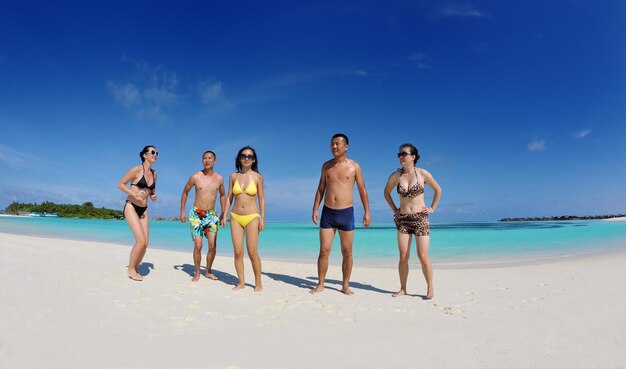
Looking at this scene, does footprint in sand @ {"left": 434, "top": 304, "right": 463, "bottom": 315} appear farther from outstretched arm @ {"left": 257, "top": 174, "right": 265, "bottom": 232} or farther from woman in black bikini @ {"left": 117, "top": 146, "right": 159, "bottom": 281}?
woman in black bikini @ {"left": 117, "top": 146, "right": 159, "bottom": 281}

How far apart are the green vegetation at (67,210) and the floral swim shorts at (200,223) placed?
344ft

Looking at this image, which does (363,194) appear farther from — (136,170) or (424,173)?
(136,170)

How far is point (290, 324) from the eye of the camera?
3793 millimetres

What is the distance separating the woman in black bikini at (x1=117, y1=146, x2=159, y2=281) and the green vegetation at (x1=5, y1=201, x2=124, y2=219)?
344 ft

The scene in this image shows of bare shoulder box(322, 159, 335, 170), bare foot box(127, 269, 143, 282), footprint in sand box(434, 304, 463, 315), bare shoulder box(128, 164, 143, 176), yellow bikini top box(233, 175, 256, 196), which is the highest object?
bare shoulder box(322, 159, 335, 170)

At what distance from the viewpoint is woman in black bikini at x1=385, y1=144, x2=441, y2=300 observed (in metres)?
5.36

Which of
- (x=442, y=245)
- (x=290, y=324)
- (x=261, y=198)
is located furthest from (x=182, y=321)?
(x=442, y=245)

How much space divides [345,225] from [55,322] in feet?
12.4

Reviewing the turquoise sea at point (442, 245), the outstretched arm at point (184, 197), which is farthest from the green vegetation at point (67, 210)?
the outstretched arm at point (184, 197)

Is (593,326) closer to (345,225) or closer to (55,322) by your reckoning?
(345,225)

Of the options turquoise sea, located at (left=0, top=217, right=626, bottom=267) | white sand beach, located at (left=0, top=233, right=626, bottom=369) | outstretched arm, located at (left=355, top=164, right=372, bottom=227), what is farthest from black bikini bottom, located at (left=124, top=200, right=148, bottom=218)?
turquoise sea, located at (left=0, top=217, right=626, bottom=267)

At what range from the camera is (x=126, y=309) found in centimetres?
402

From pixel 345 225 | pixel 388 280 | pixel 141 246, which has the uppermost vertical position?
pixel 345 225

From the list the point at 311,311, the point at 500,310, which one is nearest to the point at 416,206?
the point at 500,310
